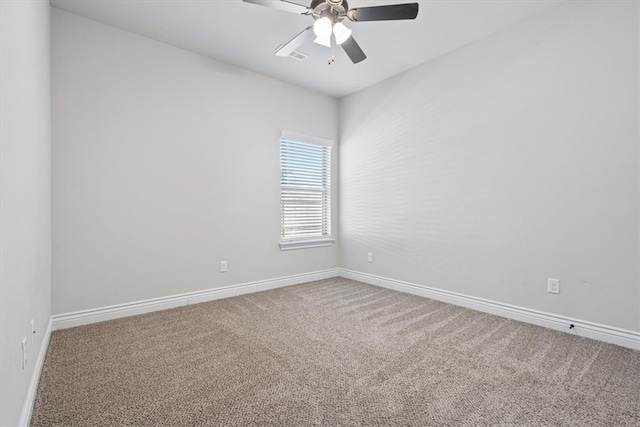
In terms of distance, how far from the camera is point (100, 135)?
104 inches

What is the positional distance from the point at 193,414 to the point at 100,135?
94.1 inches

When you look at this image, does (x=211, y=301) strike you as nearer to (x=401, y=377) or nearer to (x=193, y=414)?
(x=193, y=414)

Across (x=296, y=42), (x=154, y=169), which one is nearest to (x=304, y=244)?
(x=154, y=169)

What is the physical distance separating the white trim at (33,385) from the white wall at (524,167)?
319 centimetres

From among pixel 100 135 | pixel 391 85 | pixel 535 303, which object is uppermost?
pixel 391 85

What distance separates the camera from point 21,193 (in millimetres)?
1381

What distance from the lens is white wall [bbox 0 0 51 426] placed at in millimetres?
1089

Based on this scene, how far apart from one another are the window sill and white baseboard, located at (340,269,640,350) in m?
0.86

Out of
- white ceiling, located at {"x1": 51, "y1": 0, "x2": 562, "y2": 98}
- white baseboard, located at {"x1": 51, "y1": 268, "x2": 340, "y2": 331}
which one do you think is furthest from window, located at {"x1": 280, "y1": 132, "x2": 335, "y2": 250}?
white ceiling, located at {"x1": 51, "y1": 0, "x2": 562, "y2": 98}

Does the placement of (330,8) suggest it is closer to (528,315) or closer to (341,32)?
(341,32)

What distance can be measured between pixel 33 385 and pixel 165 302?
140 cm

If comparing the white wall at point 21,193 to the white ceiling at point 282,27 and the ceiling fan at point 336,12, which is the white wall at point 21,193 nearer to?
the white ceiling at point 282,27

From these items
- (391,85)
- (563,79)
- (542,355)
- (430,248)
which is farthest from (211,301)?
(563,79)

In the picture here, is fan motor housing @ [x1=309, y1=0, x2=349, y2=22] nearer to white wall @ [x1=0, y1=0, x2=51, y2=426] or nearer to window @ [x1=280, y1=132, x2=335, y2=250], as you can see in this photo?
white wall @ [x1=0, y1=0, x2=51, y2=426]
